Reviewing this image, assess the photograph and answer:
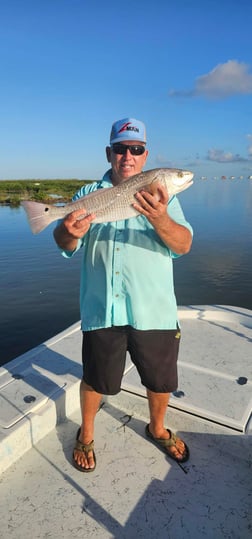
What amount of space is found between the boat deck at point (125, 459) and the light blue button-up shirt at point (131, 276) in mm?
1278

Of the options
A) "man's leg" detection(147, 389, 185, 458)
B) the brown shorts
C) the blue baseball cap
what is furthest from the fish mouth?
"man's leg" detection(147, 389, 185, 458)

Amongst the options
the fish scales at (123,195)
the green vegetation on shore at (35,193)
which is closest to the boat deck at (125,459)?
the fish scales at (123,195)

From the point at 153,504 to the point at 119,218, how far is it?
7.36ft

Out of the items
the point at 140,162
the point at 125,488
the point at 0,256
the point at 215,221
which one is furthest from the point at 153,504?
the point at 215,221

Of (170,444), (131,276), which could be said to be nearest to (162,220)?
(131,276)

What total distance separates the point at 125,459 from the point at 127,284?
5.59ft

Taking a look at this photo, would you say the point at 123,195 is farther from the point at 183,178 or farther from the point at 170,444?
the point at 170,444

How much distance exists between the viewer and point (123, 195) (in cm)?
260

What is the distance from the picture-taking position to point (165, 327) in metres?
2.80

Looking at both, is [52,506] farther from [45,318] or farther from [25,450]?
[45,318]

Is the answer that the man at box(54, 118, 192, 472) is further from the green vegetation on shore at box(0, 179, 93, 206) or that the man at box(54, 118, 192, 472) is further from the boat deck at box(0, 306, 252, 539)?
the green vegetation on shore at box(0, 179, 93, 206)

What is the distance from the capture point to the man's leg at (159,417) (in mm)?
3102

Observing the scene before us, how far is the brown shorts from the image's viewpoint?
2799mm

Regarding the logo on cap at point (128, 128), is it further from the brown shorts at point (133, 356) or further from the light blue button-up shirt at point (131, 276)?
the brown shorts at point (133, 356)
